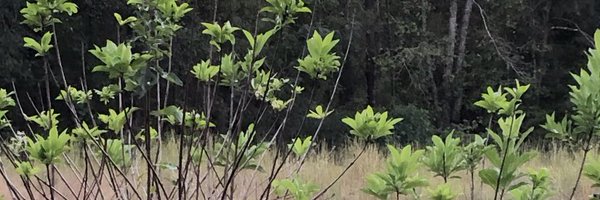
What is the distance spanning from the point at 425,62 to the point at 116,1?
703 centimetres

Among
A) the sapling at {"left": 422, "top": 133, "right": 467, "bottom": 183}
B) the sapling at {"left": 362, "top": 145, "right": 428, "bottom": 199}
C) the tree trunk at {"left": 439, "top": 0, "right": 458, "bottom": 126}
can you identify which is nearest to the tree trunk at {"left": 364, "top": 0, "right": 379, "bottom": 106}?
the tree trunk at {"left": 439, "top": 0, "right": 458, "bottom": 126}

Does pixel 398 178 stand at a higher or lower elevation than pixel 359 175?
higher

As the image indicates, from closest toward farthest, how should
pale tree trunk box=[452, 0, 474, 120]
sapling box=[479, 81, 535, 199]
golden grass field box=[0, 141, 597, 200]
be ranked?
sapling box=[479, 81, 535, 199], golden grass field box=[0, 141, 597, 200], pale tree trunk box=[452, 0, 474, 120]

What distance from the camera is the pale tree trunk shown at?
51.7 feet

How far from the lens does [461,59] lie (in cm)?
1625

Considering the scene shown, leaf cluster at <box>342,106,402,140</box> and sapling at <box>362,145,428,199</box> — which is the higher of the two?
leaf cluster at <box>342,106,402,140</box>

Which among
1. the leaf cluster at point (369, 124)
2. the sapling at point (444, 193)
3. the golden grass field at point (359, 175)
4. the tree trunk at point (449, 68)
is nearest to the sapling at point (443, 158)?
the sapling at point (444, 193)

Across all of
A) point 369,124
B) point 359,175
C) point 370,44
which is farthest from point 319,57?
point 370,44

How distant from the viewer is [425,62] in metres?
15.9

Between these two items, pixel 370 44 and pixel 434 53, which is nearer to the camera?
pixel 434 53

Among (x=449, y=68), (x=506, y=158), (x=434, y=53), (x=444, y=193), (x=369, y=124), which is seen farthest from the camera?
(x=449, y=68)

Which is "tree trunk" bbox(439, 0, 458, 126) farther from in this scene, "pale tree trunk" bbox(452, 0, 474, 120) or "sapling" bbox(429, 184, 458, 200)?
"sapling" bbox(429, 184, 458, 200)

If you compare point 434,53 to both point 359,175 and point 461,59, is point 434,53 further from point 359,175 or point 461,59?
point 359,175

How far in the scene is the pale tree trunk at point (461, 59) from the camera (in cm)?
1574
